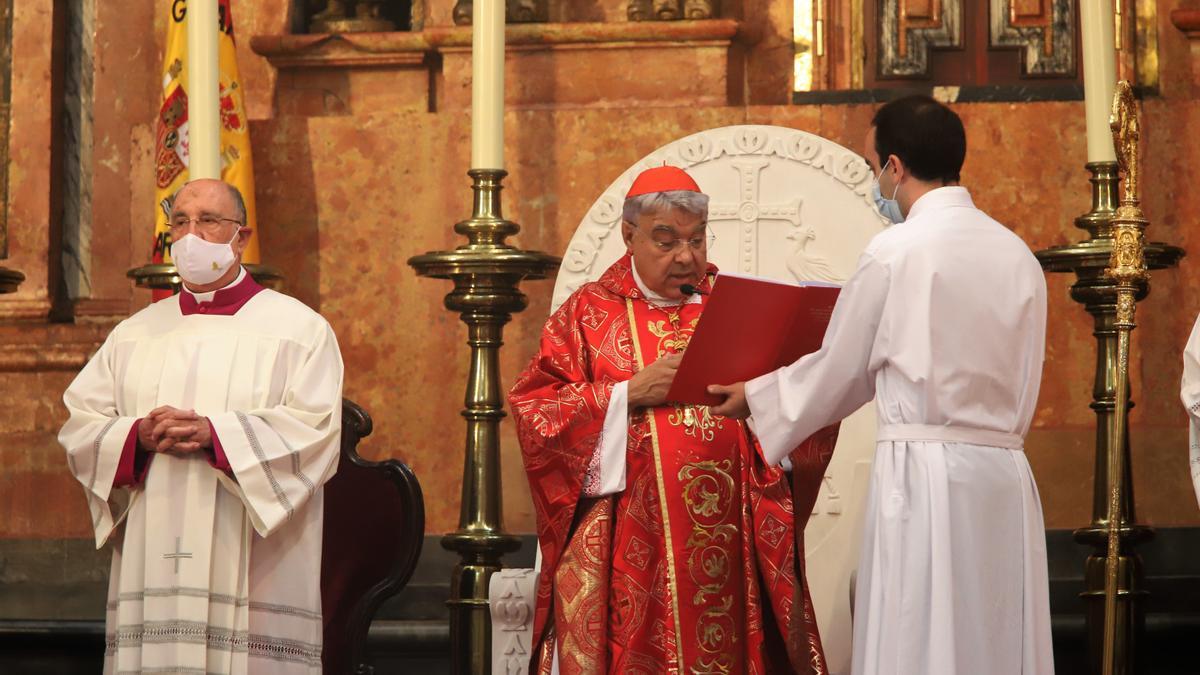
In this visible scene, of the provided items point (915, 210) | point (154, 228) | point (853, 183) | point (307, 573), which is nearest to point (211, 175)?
point (154, 228)

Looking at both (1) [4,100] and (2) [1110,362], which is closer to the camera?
(2) [1110,362]

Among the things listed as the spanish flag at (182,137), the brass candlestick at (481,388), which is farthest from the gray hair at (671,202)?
the spanish flag at (182,137)

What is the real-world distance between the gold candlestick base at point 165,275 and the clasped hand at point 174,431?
2.82 feet

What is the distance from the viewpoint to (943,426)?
13.3 feet

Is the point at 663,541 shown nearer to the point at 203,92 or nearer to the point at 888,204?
the point at 888,204

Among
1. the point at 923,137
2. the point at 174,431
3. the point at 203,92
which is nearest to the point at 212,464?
the point at 174,431

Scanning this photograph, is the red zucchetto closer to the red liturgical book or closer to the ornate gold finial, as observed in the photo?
the red liturgical book

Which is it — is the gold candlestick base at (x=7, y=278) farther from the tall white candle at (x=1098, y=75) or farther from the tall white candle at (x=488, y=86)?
the tall white candle at (x=1098, y=75)

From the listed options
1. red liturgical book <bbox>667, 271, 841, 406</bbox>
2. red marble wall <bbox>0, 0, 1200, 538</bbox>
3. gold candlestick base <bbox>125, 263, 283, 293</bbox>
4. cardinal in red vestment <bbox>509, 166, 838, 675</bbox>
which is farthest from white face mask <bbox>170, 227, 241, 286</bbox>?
red marble wall <bbox>0, 0, 1200, 538</bbox>

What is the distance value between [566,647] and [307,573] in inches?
27.3

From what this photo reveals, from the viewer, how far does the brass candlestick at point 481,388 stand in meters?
5.32

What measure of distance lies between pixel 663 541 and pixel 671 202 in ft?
2.64

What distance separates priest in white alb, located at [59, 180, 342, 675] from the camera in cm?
461

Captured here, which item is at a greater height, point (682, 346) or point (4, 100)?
point (4, 100)
